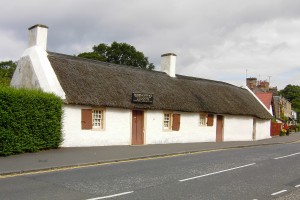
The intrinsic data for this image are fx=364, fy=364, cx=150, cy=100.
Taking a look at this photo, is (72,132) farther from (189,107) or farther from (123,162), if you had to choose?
(189,107)

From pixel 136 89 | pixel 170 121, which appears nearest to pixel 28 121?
pixel 136 89

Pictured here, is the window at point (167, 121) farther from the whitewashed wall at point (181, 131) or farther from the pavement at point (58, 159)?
the pavement at point (58, 159)

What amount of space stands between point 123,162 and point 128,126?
24.1ft

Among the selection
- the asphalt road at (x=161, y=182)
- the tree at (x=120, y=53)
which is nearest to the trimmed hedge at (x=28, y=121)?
the asphalt road at (x=161, y=182)

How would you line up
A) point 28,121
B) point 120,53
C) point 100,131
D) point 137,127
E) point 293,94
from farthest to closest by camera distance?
point 293,94, point 120,53, point 137,127, point 100,131, point 28,121

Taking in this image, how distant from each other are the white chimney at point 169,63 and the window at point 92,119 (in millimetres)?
10285

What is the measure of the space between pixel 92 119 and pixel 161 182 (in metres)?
10.0

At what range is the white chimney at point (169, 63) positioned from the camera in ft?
97.1

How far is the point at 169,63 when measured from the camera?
2980 cm

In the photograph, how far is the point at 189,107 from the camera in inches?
1022

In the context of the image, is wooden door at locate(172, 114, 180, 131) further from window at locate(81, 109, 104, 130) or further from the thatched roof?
window at locate(81, 109, 104, 130)

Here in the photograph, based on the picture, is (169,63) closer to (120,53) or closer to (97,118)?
(97,118)

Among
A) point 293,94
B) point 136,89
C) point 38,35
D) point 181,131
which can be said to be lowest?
point 181,131

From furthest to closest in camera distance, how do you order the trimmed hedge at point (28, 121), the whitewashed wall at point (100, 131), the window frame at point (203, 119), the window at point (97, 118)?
the window frame at point (203, 119), the window at point (97, 118), the whitewashed wall at point (100, 131), the trimmed hedge at point (28, 121)
